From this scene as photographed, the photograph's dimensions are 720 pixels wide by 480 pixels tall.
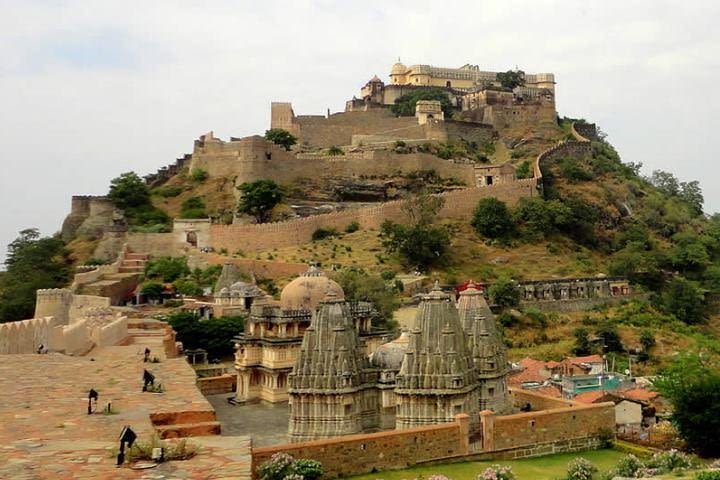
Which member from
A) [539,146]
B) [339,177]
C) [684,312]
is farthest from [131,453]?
[539,146]

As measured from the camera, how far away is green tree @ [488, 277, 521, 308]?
41.8 metres

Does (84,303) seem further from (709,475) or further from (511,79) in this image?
(511,79)

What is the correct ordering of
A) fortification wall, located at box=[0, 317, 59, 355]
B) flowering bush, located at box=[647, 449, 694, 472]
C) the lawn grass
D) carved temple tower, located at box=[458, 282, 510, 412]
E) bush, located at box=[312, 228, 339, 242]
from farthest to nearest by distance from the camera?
1. bush, located at box=[312, 228, 339, 242]
2. carved temple tower, located at box=[458, 282, 510, 412]
3. the lawn grass
4. fortification wall, located at box=[0, 317, 59, 355]
5. flowering bush, located at box=[647, 449, 694, 472]

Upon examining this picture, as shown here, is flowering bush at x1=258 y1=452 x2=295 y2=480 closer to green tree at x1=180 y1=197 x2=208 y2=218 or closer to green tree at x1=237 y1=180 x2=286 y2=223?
green tree at x1=237 y1=180 x2=286 y2=223

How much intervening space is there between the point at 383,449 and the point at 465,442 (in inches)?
90.9

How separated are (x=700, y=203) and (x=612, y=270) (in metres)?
24.0

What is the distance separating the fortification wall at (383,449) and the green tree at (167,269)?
28.6m

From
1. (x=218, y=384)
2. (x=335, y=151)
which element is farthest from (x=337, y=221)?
(x=218, y=384)

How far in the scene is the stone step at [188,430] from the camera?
8438mm

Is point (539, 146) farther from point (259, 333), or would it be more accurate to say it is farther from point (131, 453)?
point (131, 453)

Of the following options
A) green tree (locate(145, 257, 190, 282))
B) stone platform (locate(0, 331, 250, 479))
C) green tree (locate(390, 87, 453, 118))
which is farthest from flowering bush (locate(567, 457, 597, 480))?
green tree (locate(390, 87, 453, 118))

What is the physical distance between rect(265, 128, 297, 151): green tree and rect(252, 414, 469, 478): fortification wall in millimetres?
43106

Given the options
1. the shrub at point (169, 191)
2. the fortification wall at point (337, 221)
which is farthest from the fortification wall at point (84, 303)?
the shrub at point (169, 191)

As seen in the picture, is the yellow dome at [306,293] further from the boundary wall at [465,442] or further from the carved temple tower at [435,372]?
the boundary wall at [465,442]
